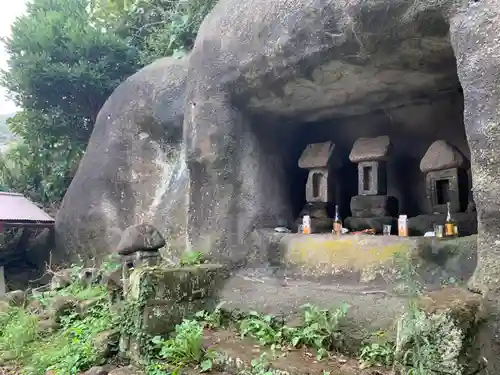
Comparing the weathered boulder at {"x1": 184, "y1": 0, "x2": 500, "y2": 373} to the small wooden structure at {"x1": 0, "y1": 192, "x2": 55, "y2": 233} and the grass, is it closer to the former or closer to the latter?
the grass

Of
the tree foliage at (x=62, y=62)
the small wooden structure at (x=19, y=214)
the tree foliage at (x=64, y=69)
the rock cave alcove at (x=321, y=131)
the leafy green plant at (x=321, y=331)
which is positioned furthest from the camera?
the tree foliage at (x=64, y=69)

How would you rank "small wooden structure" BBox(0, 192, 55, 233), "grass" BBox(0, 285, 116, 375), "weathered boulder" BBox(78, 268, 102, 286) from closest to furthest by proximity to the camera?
"grass" BBox(0, 285, 116, 375) → "weathered boulder" BBox(78, 268, 102, 286) → "small wooden structure" BBox(0, 192, 55, 233)

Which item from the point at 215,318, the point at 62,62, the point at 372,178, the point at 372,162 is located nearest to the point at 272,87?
the point at 372,162

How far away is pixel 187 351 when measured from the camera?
15.7 ft

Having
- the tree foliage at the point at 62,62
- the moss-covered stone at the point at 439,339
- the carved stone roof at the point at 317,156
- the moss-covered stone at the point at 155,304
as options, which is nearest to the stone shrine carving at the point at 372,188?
the carved stone roof at the point at 317,156

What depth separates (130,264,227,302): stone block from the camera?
533 cm

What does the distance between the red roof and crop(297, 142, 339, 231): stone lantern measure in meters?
6.50

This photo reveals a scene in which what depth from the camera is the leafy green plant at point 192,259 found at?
6.53m

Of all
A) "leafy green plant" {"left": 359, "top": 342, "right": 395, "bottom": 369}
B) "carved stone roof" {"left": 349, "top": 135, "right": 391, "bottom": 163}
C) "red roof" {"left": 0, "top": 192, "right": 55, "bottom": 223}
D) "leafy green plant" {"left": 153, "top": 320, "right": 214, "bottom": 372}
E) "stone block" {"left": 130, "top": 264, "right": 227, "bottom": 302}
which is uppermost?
"carved stone roof" {"left": 349, "top": 135, "right": 391, "bottom": 163}

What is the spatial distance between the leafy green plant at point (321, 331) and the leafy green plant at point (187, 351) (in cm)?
86

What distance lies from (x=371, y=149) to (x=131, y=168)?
559 centimetres

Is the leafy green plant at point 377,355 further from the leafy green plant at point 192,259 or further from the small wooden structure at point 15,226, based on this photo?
the small wooden structure at point 15,226

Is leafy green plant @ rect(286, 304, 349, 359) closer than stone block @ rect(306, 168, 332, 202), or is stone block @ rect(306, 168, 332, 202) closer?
leafy green plant @ rect(286, 304, 349, 359)

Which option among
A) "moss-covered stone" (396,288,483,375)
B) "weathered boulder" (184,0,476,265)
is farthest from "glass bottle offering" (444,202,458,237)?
"moss-covered stone" (396,288,483,375)
